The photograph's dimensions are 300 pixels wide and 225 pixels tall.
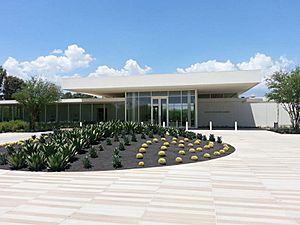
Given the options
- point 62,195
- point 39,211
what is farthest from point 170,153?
point 39,211

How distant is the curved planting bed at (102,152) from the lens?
30.8 ft

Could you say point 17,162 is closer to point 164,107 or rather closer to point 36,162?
point 36,162

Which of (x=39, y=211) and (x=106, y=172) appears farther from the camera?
(x=106, y=172)

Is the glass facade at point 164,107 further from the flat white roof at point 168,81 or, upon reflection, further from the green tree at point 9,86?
the green tree at point 9,86

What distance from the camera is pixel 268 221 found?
4504 millimetres

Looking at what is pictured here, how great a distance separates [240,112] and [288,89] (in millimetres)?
11227

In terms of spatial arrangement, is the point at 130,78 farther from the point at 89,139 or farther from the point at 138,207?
the point at 138,207

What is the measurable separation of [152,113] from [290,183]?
26173 mm

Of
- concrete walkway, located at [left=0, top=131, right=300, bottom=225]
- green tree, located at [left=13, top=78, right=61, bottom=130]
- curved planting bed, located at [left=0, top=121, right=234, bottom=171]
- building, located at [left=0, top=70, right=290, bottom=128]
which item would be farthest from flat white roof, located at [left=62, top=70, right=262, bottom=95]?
concrete walkway, located at [left=0, top=131, right=300, bottom=225]

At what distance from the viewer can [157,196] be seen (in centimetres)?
595

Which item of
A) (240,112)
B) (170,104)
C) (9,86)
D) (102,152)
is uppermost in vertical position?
(9,86)

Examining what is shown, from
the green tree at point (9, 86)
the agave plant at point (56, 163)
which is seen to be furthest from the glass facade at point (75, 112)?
the agave plant at point (56, 163)

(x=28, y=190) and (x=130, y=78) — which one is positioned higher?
(x=130, y=78)

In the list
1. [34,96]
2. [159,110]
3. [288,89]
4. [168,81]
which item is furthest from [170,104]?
[34,96]
